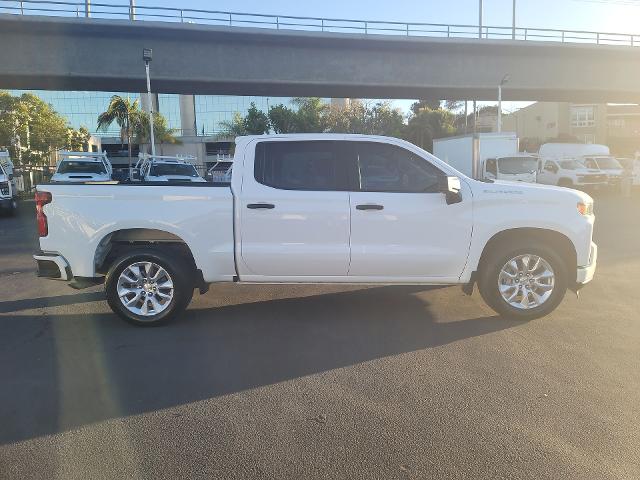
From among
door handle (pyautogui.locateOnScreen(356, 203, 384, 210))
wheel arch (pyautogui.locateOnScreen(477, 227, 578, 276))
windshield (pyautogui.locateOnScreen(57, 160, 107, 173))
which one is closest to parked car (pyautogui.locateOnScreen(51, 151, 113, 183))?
windshield (pyautogui.locateOnScreen(57, 160, 107, 173))

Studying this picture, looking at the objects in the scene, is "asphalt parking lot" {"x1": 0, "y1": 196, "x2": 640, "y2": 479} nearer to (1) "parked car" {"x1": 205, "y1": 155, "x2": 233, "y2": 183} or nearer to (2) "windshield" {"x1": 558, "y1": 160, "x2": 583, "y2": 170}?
(1) "parked car" {"x1": 205, "y1": 155, "x2": 233, "y2": 183}

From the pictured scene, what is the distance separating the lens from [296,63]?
2634 centimetres

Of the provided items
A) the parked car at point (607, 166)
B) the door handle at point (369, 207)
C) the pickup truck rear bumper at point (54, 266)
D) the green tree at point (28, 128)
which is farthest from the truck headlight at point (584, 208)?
the green tree at point (28, 128)

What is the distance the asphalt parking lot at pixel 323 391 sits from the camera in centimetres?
318

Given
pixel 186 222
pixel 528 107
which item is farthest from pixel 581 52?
pixel 528 107

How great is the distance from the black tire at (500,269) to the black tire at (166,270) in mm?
3193

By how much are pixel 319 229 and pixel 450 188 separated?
4.61 ft

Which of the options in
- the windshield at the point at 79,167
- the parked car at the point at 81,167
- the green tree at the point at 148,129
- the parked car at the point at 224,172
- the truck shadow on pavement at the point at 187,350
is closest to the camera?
the truck shadow on pavement at the point at 187,350

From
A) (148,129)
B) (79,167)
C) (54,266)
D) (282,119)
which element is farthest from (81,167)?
(148,129)

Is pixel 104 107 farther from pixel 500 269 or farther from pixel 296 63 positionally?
pixel 500 269

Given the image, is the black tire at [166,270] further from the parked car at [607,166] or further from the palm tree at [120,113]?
the palm tree at [120,113]

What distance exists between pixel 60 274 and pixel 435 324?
4.04 meters

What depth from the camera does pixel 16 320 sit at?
598cm

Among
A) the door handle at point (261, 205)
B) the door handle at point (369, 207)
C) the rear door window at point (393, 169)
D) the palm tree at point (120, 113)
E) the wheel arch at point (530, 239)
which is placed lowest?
the wheel arch at point (530, 239)
